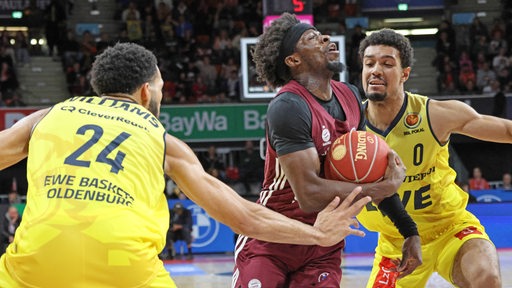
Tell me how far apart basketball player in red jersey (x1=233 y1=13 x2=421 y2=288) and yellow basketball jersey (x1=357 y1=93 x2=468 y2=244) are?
782mm

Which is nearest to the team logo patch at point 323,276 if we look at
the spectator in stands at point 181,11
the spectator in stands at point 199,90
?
the spectator in stands at point 199,90

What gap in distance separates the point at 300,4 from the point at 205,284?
3.94 meters

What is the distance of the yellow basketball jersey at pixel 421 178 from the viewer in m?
5.59

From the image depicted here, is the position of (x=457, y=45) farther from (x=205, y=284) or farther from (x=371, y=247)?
(x=205, y=284)

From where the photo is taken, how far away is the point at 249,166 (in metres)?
17.7

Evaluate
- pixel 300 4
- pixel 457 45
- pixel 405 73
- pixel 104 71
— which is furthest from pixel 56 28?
pixel 104 71

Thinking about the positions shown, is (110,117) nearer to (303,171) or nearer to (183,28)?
(303,171)

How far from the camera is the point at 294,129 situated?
14.2 feet

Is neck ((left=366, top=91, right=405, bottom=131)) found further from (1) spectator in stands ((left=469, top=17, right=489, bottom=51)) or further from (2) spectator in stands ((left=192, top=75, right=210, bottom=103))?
(1) spectator in stands ((left=469, top=17, right=489, bottom=51))

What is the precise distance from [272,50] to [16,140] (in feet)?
5.51

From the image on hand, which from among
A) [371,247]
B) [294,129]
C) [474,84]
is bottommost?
[371,247]

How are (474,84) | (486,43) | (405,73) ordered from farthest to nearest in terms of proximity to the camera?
(486,43), (474,84), (405,73)

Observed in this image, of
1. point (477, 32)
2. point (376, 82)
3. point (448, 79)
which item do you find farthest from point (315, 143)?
point (477, 32)

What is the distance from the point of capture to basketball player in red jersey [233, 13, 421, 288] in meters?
4.25
